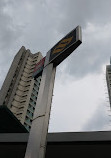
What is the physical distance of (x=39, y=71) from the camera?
7906 millimetres

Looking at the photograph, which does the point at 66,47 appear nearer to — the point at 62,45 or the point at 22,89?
the point at 62,45

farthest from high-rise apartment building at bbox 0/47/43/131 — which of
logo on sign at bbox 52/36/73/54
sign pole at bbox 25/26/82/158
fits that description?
sign pole at bbox 25/26/82/158

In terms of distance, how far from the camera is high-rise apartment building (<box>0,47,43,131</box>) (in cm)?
6088

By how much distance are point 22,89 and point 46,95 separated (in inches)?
2605

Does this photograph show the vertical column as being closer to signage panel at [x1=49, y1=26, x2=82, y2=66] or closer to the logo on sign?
signage panel at [x1=49, y1=26, x2=82, y2=66]

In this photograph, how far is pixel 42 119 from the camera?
5.52 meters

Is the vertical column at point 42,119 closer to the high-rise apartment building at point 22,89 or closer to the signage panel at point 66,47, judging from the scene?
the signage panel at point 66,47

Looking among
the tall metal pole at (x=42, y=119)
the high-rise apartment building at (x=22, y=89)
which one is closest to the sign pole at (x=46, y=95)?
→ the tall metal pole at (x=42, y=119)

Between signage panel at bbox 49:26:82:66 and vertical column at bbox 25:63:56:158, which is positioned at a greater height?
signage panel at bbox 49:26:82:66

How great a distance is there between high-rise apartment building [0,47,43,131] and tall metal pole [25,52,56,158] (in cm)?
5194

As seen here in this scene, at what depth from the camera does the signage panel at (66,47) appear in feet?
22.2

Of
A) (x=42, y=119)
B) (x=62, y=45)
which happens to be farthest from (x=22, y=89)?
(x=42, y=119)

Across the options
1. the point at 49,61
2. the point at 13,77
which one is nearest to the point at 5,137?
the point at 49,61

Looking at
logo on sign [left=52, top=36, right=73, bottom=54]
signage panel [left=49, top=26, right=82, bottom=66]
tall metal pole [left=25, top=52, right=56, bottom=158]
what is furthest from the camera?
logo on sign [left=52, top=36, right=73, bottom=54]
